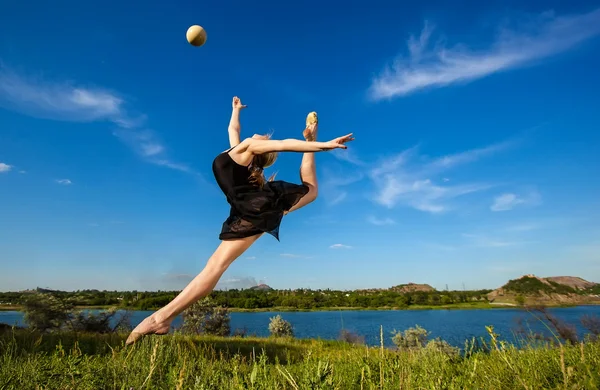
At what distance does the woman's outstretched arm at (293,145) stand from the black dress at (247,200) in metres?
0.37

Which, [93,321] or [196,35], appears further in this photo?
[93,321]

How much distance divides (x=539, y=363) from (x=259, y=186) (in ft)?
10.7

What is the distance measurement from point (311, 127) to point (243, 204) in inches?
54.0

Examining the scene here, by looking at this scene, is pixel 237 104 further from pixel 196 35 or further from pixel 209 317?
pixel 209 317

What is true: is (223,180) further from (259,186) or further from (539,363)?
(539,363)

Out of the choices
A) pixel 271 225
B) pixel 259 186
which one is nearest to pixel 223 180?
pixel 259 186

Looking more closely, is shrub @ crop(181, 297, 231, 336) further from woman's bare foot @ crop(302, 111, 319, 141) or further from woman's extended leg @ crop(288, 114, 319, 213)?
woman's bare foot @ crop(302, 111, 319, 141)

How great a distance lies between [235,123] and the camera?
5.13 meters

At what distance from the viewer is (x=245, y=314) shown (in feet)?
421

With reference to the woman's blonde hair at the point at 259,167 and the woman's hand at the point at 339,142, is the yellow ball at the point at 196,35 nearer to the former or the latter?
the woman's blonde hair at the point at 259,167

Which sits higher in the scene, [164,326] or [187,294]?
[187,294]

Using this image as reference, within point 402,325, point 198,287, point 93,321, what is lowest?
point 402,325

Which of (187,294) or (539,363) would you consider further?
(187,294)

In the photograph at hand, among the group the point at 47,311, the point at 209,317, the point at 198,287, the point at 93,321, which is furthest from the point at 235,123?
the point at 209,317
